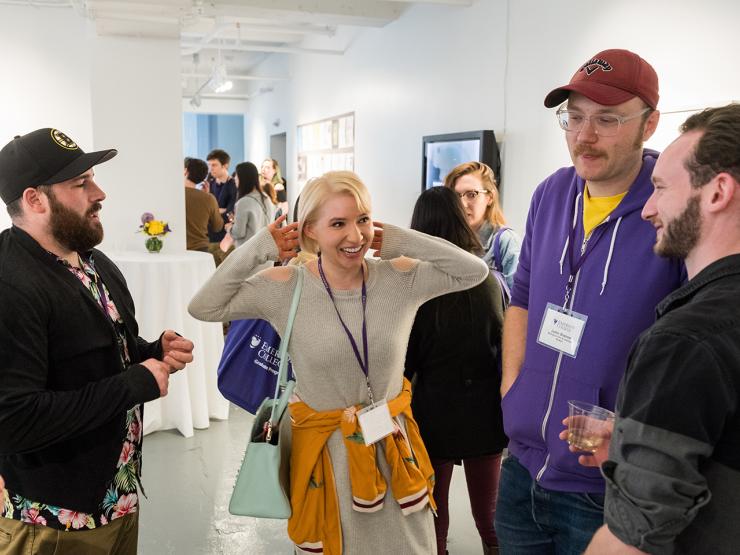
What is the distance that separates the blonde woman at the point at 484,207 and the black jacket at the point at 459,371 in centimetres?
86

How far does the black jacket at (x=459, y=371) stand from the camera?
2.24 meters

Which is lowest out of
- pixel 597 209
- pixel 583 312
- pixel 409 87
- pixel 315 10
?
pixel 583 312

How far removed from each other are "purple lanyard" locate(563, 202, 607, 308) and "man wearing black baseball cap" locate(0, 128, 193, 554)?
1.04 m

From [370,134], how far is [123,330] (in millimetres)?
6347

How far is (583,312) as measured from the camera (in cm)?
146

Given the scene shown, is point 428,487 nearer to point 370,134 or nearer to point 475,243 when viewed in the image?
point 475,243

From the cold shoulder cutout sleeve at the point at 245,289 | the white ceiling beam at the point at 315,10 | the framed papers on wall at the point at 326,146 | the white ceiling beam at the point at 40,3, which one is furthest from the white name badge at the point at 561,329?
A: the white ceiling beam at the point at 40,3

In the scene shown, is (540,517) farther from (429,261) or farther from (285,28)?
(285,28)

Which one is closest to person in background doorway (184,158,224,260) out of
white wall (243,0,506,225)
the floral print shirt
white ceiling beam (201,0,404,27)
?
white ceiling beam (201,0,404,27)

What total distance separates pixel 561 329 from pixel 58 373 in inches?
48.5

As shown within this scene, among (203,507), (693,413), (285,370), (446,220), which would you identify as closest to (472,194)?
(446,220)

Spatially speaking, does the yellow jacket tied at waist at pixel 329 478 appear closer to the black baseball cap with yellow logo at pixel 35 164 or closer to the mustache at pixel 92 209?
the mustache at pixel 92 209

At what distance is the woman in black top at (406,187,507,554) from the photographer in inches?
88.3

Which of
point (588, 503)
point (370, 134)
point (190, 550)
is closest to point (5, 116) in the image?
point (370, 134)
